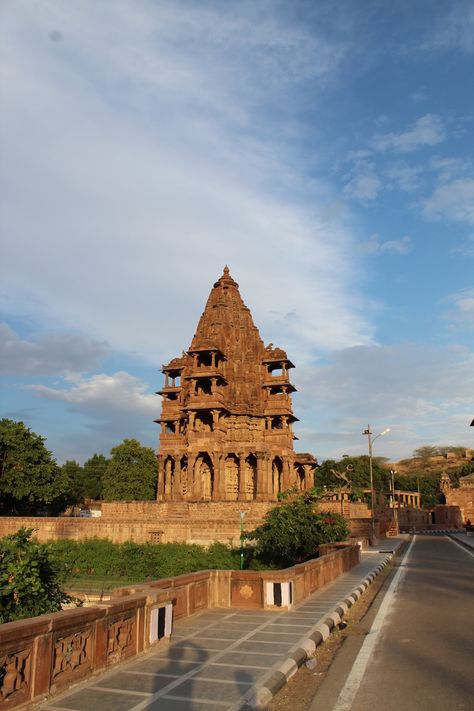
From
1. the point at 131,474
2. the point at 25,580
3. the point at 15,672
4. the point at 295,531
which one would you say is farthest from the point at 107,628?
the point at 131,474

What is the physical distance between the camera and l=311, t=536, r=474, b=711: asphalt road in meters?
6.20

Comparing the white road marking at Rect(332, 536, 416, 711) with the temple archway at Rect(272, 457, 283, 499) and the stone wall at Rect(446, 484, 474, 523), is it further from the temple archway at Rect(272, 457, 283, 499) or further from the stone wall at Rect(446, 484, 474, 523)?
the stone wall at Rect(446, 484, 474, 523)

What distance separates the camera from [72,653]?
20.4 feet

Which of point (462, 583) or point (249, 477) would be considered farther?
point (249, 477)

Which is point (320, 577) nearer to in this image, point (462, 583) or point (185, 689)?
point (462, 583)

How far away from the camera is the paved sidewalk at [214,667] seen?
5.71 meters

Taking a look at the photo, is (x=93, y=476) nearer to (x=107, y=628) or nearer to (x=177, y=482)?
(x=177, y=482)

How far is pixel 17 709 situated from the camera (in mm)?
5352

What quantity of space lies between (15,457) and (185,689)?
49306 mm

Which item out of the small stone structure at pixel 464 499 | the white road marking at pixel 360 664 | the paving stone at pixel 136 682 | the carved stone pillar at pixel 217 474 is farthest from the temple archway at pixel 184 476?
the small stone structure at pixel 464 499

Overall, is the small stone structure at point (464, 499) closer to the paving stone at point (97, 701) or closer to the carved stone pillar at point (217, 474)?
the carved stone pillar at point (217, 474)

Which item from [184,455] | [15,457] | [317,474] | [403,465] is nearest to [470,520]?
[317,474]

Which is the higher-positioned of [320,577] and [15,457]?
[15,457]

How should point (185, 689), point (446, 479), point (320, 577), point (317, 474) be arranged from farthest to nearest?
1. point (317, 474)
2. point (446, 479)
3. point (320, 577)
4. point (185, 689)
